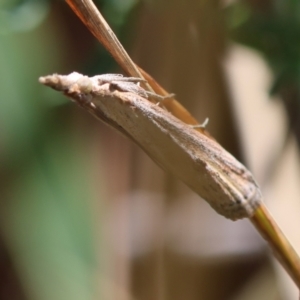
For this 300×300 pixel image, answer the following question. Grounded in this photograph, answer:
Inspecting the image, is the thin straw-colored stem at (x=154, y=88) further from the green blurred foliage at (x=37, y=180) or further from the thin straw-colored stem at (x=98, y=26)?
the green blurred foliage at (x=37, y=180)

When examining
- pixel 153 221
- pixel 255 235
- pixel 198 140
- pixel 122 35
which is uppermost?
pixel 122 35

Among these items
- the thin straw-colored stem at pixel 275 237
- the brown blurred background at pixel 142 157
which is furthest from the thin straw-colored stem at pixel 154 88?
the brown blurred background at pixel 142 157

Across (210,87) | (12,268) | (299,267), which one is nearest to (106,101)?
(299,267)

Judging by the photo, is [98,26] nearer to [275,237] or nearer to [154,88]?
[154,88]

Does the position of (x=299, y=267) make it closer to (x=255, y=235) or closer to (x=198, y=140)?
(x=198, y=140)

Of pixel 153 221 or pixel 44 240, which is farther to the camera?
pixel 153 221

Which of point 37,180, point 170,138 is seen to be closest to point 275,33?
point 170,138
